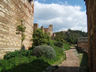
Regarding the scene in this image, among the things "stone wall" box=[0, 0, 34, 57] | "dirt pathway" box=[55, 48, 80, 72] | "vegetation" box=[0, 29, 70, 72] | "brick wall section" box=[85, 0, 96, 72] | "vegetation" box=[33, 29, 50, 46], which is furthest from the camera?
"vegetation" box=[33, 29, 50, 46]

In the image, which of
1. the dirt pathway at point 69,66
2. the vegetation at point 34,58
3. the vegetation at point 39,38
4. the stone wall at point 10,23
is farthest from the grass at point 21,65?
the vegetation at point 39,38

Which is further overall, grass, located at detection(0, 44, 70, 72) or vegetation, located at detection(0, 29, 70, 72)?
vegetation, located at detection(0, 29, 70, 72)

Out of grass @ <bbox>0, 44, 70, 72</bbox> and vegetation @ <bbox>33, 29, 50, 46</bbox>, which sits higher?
vegetation @ <bbox>33, 29, 50, 46</bbox>

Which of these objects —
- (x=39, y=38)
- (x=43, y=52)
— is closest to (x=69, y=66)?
(x=43, y=52)

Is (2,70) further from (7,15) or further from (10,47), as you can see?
(7,15)

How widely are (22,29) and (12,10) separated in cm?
199

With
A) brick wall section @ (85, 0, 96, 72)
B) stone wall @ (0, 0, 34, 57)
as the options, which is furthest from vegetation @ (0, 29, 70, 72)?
brick wall section @ (85, 0, 96, 72)

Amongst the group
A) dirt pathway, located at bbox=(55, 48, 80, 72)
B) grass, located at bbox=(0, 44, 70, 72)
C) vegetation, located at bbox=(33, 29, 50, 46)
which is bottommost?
dirt pathway, located at bbox=(55, 48, 80, 72)

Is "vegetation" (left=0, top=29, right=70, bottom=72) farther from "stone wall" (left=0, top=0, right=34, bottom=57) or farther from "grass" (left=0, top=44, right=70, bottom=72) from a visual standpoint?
"stone wall" (left=0, top=0, right=34, bottom=57)

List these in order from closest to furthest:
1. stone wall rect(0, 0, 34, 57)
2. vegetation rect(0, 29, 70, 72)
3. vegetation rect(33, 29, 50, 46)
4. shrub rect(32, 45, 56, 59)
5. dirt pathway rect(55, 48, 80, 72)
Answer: vegetation rect(0, 29, 70, 72)
stone wall rect(0, 0, 34, 57)
dirt pathway rect(55, 48, 80, 72)
shrub rect(32, 45, 56, 59)
vegetation rect(33, 29, 50, 46)

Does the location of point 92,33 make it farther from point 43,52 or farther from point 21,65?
point 43,52

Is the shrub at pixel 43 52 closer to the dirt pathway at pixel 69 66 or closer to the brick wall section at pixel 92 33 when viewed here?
the dirt pathway at pixel 69 66

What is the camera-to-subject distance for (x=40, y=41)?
42.8 feet

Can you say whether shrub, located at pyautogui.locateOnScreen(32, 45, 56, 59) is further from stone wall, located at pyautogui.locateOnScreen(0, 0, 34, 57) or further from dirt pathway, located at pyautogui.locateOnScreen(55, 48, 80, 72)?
stone wall, located at pyautogui.locateOnScreen(0, 0, 34, 57)
